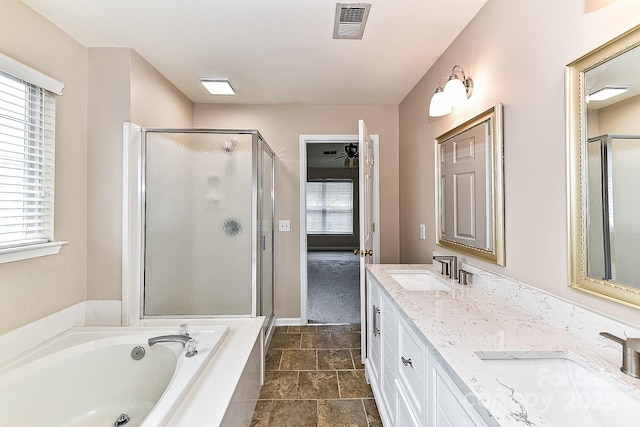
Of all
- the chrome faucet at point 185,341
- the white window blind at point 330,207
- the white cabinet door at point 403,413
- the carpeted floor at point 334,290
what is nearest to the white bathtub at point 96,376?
the chrome faucet at point 185,341

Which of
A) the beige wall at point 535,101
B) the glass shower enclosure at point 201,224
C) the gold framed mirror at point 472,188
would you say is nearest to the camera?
the beige wall at point 535,101

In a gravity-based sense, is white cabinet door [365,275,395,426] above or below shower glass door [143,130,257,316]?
below

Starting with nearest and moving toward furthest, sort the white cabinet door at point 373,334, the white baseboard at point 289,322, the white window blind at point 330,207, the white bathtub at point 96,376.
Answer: the white bathtub at point 96,376, the white cabinet door at point 373,334, the white baseboard at point 289,322, the white window blind at point 330,207

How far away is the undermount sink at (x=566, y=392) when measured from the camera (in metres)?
0.74

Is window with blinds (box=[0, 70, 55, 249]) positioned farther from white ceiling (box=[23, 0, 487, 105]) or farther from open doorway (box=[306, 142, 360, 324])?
open doorway (box=[306, 142, 360, 324])

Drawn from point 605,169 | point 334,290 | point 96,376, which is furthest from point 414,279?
point 334,290

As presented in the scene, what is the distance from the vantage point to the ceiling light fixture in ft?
8.32

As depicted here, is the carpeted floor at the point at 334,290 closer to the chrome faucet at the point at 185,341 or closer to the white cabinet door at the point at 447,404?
the chrome faucet at the point at 185,341

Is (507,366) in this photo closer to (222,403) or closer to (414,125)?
(222,403)

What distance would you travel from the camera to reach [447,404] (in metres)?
0.88

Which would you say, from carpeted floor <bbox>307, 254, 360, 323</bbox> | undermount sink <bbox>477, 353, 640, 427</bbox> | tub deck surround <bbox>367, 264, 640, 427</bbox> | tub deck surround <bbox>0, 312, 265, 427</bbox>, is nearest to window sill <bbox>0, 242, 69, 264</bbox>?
tub deck surround <bbox>0, 312, 265, 427</bbox>

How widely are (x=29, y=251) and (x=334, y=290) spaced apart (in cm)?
365

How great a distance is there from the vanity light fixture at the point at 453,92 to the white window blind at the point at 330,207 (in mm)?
6032

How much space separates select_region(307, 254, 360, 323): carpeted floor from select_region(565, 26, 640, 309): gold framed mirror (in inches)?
101
